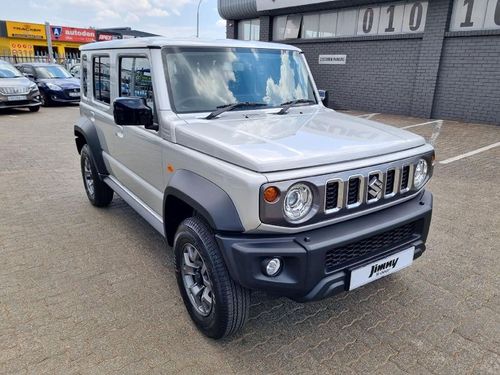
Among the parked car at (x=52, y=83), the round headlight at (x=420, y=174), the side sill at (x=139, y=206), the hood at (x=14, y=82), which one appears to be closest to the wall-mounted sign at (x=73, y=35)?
the parked car at (x=52, y=83)

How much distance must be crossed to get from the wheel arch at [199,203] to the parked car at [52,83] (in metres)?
14.7

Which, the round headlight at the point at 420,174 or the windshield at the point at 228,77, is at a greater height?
the windshield at the point at 228,77

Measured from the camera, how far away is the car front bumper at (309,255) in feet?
6.86

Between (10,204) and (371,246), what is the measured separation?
182 inches

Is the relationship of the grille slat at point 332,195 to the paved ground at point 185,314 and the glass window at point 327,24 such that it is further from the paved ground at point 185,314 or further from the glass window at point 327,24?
the glass window at point 327,24

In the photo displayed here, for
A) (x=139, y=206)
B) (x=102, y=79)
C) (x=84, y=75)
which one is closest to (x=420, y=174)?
(x=139, y=206)

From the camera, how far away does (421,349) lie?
8.25ft

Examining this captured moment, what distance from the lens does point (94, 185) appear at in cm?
471

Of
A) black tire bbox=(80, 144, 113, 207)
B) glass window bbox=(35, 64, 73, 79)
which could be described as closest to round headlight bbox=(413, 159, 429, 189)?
black tire bbox=(80, 144, 113, 207)

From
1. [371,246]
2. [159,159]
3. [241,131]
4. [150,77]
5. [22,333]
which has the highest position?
[150,77]

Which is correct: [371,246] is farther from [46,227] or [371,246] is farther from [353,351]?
[46,227]

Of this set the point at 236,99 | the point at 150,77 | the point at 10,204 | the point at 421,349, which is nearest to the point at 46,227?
the point at 10,204

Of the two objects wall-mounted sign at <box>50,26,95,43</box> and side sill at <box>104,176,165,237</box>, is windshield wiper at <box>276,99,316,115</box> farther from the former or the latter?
wall-mounted sign at <box>50,26,95,43</box>

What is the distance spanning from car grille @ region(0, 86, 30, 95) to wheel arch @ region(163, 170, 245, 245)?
40.5ft
